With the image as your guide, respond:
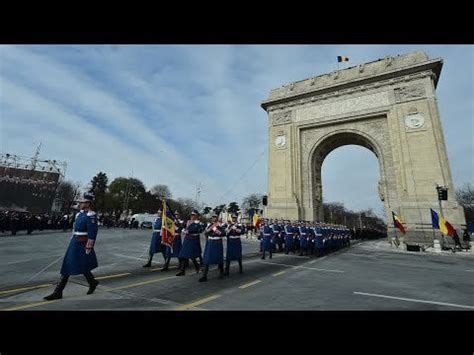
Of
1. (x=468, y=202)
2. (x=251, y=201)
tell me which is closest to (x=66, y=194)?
(x=251, y=201)

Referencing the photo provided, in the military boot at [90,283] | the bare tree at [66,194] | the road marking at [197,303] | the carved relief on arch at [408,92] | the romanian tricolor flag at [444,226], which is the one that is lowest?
Result: the road marking at [197,303]

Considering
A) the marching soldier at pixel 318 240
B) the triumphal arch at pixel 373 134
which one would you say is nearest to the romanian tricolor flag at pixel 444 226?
the triumphal arch at pixel 373 134

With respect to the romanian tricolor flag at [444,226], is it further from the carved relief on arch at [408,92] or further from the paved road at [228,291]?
the paved road at [228,291]

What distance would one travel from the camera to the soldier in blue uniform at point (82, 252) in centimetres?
497

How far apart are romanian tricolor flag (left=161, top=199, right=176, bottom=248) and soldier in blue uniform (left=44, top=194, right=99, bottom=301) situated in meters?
2.68

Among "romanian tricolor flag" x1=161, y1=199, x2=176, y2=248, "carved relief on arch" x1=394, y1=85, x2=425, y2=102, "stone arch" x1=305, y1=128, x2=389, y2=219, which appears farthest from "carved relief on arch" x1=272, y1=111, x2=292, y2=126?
"romanian tricolor flag" x1=161, y1=199, x2=176, y2=248

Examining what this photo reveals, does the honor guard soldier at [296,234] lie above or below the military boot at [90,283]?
above

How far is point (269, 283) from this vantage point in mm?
6812

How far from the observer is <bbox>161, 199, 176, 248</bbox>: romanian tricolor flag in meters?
8.02

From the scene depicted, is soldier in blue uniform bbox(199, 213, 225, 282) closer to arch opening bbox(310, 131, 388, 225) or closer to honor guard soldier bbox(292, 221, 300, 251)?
honor guard soldier bbox(292, 221, 300, 251)

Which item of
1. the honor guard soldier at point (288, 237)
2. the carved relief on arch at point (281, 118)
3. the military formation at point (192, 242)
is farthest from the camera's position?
the carved relief on arch at point (281, 118)
